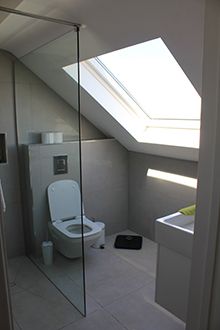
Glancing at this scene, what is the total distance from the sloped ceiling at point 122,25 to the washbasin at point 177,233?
1.02 m

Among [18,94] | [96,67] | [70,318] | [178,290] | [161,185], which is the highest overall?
[96,67]

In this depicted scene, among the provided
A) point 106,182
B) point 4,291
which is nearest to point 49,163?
point 106,182

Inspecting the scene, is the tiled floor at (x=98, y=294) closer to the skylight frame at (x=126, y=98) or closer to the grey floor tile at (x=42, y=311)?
the grey floor tile at (x=42, y=311)

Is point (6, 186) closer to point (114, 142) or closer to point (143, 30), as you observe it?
point (114, 142)

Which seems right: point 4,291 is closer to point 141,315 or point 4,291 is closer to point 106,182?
point 141,315

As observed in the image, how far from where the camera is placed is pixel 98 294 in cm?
240

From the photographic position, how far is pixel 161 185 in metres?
3.16

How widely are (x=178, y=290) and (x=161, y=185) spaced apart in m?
1.35

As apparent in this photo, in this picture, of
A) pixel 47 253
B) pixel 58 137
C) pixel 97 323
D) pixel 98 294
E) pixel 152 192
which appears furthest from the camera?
pixel 152 192

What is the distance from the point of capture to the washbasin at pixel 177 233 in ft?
6.15

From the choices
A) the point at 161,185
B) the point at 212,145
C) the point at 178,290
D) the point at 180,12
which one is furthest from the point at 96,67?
the point at 178,290

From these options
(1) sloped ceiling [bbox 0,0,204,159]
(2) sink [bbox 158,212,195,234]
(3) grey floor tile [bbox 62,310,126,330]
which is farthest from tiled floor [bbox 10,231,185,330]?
(1) sloped ceiling [bbox 0,0,204,159]

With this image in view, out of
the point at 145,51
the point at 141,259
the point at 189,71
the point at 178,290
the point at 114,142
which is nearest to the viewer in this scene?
the point at 189,71

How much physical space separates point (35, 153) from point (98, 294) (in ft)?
4.94
